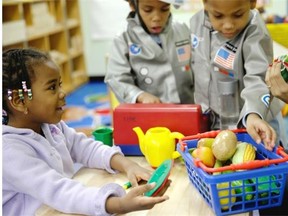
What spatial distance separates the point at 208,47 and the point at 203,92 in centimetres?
A: 16

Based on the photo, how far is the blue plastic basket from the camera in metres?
0.82

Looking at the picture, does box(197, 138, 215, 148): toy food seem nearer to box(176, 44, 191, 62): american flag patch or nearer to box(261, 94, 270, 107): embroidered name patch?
box(261, 94, 270, 107): embroidered name patch

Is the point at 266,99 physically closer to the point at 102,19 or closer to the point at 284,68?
the point at 284,68

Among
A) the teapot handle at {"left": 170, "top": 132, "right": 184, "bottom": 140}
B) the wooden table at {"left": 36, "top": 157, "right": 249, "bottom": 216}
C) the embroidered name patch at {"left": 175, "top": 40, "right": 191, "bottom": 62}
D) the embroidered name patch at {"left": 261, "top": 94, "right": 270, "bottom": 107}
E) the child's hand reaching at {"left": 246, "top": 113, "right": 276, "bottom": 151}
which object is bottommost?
the wooden table at {"left": 36, "top": 157, "right": 249, "bottom": 216}

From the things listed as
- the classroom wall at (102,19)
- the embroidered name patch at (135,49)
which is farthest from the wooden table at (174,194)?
the classroom wall at (102,19)

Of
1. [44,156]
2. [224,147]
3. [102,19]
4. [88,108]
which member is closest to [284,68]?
[224,147]

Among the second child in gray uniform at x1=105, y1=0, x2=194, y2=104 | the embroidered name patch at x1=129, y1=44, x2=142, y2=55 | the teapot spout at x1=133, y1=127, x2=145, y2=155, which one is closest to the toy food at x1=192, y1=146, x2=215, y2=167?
the teapot spout at x1=133, y1=127, x2=145, y2=155

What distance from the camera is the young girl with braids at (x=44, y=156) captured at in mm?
881

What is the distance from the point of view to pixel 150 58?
1545 mm

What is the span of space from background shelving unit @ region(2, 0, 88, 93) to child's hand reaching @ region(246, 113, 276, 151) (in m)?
3.10

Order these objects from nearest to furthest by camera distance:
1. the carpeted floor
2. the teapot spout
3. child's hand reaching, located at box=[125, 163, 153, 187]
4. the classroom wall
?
child's hand reaching, located at box=[125, 163, 153, 187], the teapot spout, the carpeted floor, the classroom wall

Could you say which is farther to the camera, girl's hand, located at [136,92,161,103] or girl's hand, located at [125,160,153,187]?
girl's hand, located at [136,92,161,103]

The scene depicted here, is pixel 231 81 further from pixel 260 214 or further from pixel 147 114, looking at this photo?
pixel 260 214

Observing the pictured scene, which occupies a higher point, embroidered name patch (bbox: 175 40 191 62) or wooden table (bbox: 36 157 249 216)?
embroidered name patch (bbox: 175 40 191 62)
